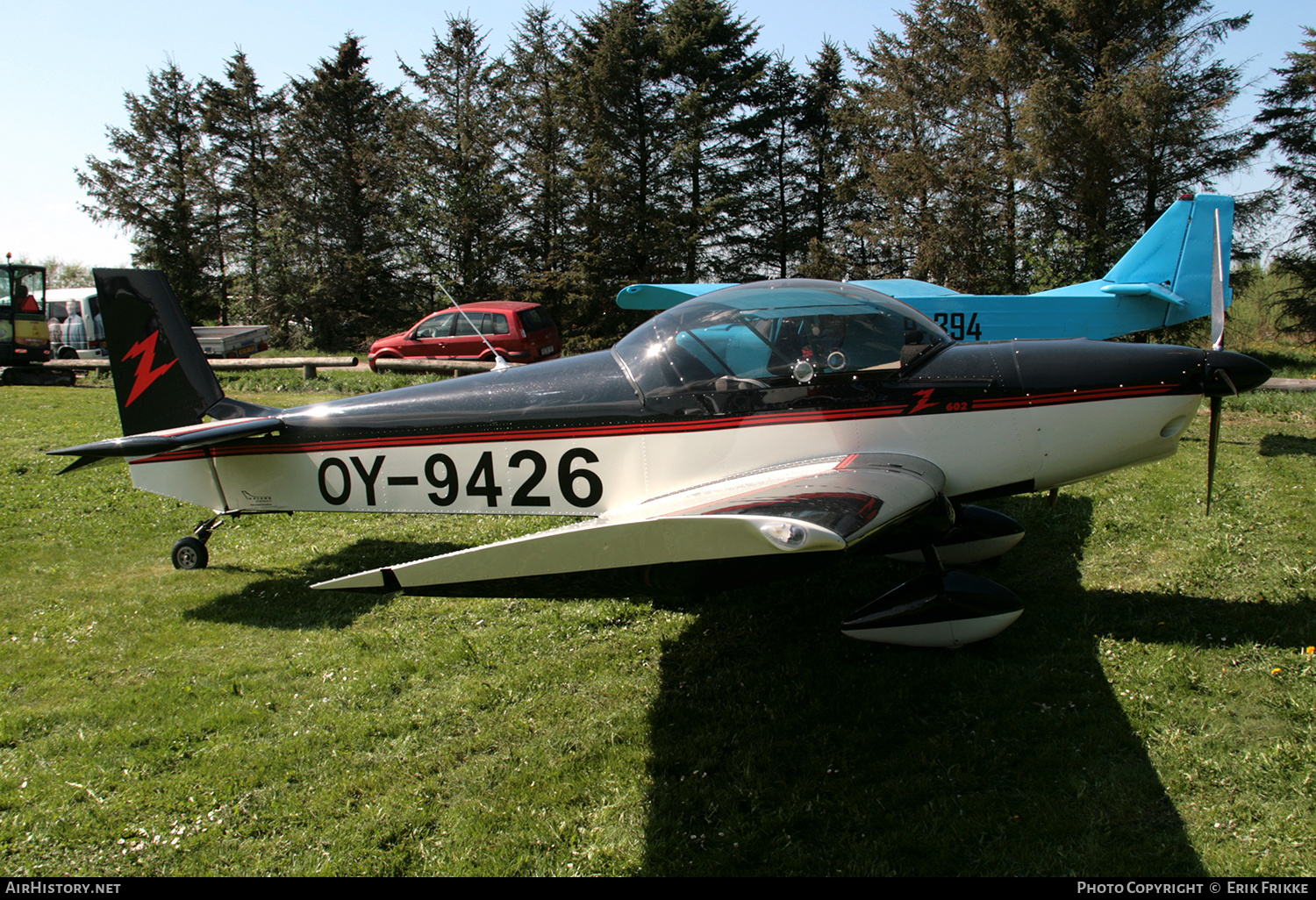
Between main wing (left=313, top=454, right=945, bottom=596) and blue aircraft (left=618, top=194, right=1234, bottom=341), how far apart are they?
7.30 m

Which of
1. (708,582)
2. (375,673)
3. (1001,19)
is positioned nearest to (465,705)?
(375,673)

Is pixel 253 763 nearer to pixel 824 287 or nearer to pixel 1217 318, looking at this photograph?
pixel 824 287

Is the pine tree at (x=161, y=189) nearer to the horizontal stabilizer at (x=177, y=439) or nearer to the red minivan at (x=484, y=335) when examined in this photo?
the red minivan at (x=484, y=335)

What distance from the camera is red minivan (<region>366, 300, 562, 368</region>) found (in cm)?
1809

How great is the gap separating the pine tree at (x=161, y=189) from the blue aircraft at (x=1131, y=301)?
118 feet

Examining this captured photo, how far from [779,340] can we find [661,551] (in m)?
2.14

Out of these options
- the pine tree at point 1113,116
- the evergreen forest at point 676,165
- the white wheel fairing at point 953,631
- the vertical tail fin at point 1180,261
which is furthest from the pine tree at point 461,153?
the white wheel fairing at point 953,631

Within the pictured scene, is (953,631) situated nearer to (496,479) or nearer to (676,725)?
(676,725)

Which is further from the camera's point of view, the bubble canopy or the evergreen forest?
the evergreen forest

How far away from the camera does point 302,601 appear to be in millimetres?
5496

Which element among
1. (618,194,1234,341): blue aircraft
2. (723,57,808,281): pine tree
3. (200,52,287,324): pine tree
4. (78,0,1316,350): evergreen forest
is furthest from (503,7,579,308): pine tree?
(618,194,1234,341): blue aircraft

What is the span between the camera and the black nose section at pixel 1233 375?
427cm

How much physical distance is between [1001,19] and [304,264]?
26.4m

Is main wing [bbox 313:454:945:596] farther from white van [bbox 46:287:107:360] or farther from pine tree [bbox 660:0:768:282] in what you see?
white van [bbox 46:287:107:360]
